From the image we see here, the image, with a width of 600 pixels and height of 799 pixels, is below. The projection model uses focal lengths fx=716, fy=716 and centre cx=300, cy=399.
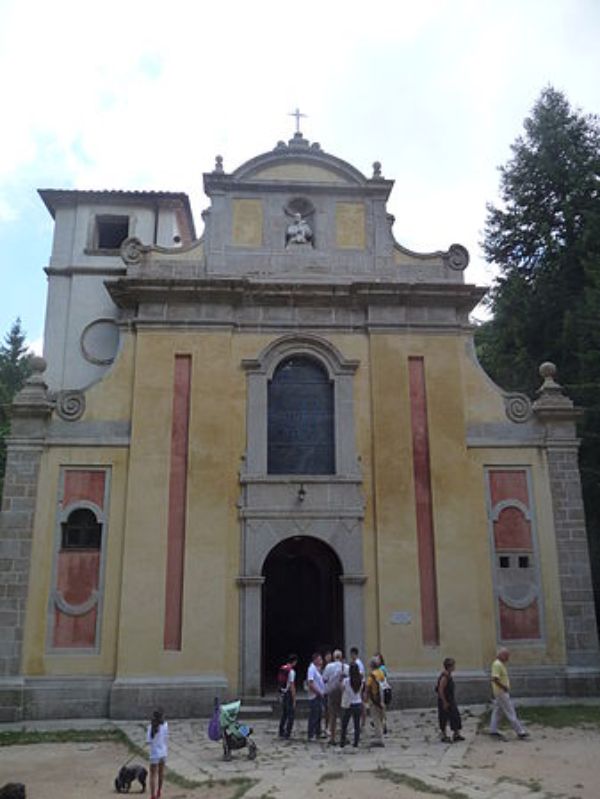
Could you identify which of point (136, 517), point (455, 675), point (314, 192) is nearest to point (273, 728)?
point (455, 675)

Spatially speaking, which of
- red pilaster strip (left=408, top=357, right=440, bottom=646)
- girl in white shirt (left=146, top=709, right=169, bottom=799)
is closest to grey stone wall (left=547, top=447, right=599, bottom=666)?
red pilaster strip (left=408, top=357, right=440, bottom=646)

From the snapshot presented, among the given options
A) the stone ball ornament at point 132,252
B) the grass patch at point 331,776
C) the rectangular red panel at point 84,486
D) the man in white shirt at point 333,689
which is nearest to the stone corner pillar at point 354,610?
the man in white shirt at point 333,689

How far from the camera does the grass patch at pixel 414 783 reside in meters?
8.82

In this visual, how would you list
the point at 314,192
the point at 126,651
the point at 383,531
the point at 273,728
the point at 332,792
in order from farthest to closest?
the point at 314,192 → the point at 383,531 → the point at 126,651 → the point at 273,728 → the point at 332,792

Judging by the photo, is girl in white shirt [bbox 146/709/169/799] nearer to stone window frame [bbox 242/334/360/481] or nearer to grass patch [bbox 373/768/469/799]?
grass patch [bbox 373/768/469/799]

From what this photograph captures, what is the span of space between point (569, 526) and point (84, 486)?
10.9 m

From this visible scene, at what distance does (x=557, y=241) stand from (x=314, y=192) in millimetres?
8913

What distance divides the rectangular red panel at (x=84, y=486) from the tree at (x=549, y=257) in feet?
42.5

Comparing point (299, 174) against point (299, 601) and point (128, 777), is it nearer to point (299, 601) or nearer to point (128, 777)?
point (299, 601)

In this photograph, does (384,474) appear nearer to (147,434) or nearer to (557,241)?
(147,434)

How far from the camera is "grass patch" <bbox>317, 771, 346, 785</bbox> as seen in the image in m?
9.63

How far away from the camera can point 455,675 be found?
1477cm

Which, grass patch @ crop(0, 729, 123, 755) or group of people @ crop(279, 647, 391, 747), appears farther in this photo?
grass patch @ crop(0, 729, 123, 755)

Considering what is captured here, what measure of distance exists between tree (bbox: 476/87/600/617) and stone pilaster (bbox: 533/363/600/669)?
3488 mm
